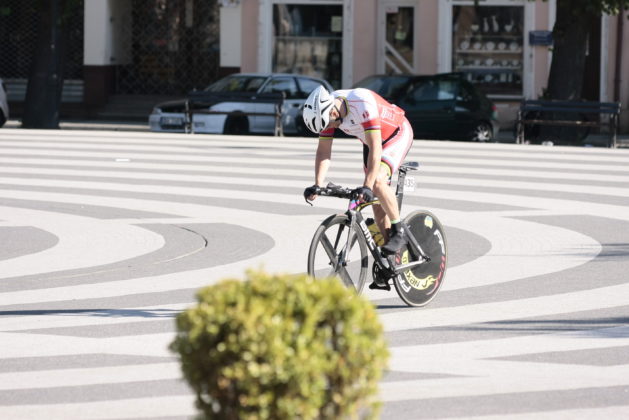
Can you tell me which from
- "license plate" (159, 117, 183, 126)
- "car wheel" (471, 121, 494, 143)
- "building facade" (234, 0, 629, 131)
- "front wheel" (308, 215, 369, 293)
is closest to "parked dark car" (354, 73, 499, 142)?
"car wheel" (471, 121, 494, 143)

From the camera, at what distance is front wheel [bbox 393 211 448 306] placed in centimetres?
874

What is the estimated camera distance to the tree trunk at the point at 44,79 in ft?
85.7

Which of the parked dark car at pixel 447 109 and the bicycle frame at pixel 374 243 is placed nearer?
the bicycle frame at pixel 374 243

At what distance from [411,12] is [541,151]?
13.2 meters

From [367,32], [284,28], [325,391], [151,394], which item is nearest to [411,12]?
[367,32]

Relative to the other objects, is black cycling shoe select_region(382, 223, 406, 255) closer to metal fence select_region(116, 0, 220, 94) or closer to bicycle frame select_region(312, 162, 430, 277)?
bicycle frame select_region(312, 162, 430, 277)

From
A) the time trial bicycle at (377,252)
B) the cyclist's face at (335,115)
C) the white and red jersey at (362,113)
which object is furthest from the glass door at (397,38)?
the cyclist's face at (335,115)

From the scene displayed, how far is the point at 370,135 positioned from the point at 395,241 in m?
0.77

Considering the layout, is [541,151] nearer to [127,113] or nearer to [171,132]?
[171,132]

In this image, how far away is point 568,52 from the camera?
2442cm

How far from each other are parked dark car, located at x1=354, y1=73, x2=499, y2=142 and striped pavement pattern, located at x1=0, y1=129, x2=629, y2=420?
16.4ft

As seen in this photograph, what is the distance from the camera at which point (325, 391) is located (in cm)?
406

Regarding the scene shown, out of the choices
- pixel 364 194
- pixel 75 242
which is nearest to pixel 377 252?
pixel 364 194

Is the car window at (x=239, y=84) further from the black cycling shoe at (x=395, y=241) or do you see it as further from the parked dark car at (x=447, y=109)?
the black cycling shoe at (x=395, y=241)
